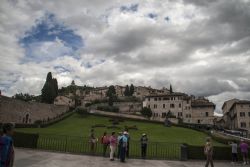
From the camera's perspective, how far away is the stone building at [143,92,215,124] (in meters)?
101

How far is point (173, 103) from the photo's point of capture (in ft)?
332

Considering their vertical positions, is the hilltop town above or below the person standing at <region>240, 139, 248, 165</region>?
above

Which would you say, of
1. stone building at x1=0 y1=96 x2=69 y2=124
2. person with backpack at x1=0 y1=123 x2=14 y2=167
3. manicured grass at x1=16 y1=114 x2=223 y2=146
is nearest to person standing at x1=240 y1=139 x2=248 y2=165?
manicured grass at x1=16 y1=114 x2=223 y2=146

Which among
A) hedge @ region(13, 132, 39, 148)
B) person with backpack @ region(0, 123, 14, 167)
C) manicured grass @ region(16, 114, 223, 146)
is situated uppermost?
person with backpack @ region(0, 123, 14, 167)

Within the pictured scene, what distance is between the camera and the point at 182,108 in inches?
3989

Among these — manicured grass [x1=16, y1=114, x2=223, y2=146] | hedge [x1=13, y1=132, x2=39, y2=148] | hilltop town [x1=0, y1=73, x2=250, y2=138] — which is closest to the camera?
hedge [x1=13, y1=132, x2=39, y2=148]

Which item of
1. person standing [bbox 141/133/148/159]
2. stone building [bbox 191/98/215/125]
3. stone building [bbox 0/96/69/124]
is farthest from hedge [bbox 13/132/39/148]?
stone building [bbox 191/98/215/125]

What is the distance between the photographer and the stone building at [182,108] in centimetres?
10119

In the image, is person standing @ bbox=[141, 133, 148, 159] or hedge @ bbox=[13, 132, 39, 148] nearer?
person standing @ bbox=[141, 133, 148, 159]

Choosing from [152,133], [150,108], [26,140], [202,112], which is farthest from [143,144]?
[202,112]

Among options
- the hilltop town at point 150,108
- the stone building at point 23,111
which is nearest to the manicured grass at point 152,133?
the stone building at point 23,111

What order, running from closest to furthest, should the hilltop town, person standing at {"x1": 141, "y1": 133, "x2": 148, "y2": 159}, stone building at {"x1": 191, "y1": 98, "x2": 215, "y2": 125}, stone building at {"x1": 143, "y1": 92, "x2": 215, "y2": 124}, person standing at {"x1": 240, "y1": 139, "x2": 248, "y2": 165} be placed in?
person standing at {"x1": 141, "y1": 133, "x2": 148, "y2": 159}
person standing at {"x1": 240, "y1": 139, "x2": 248, "y2": 165}
the hilltop town
stone building at {"x1": 143, "y1": 92, "x2": 215, "y2": 124}
stone building at {"x1": 191, "y1": 98, "x2": 215, "y2": 125}

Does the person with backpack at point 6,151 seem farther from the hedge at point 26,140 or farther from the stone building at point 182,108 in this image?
the stone building at point 182,108

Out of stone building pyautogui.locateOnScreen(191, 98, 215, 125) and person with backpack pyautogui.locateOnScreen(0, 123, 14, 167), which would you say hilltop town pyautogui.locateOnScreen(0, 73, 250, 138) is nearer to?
stone building pyautogui.locateOnScreen(191, 98, 215, 125)
